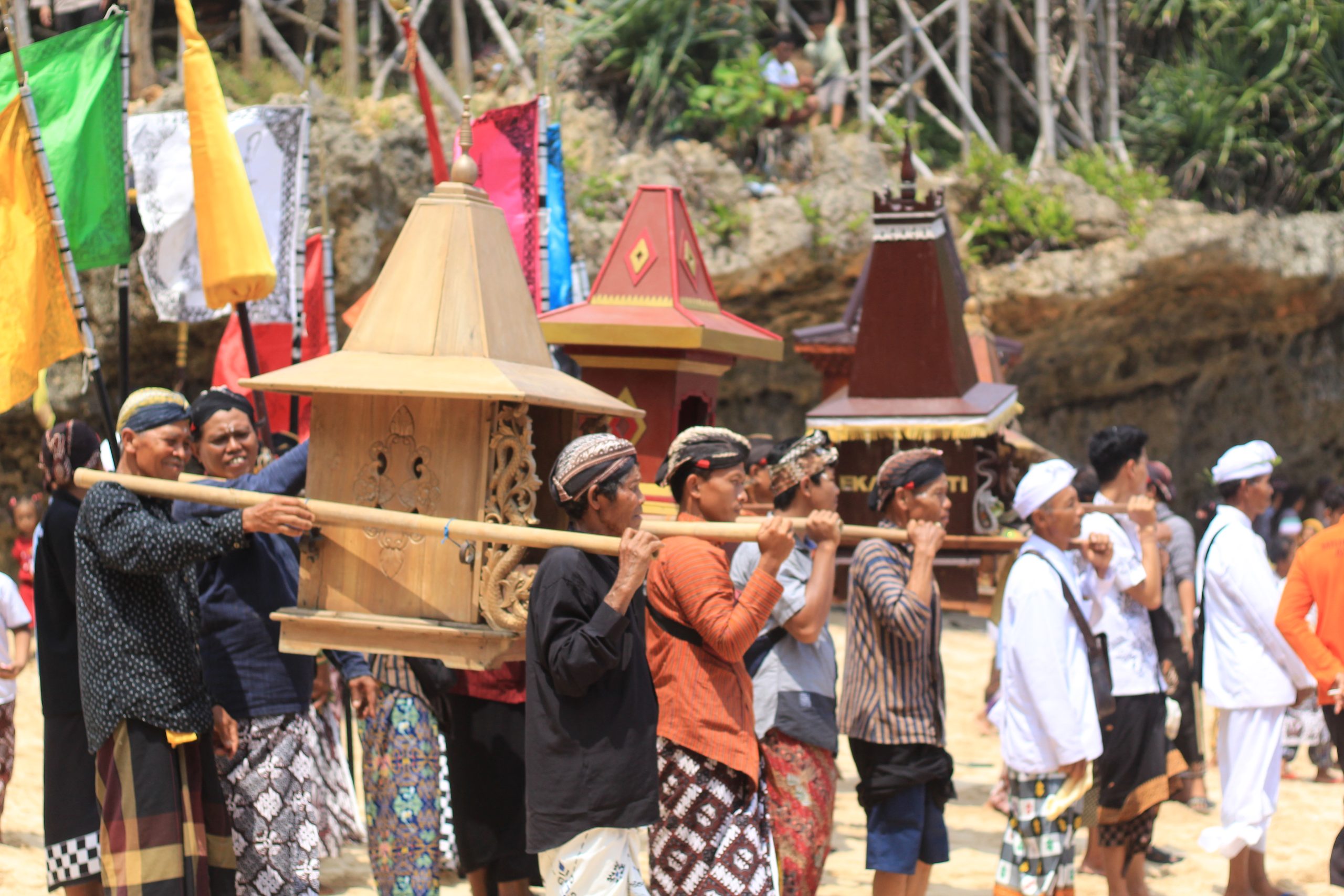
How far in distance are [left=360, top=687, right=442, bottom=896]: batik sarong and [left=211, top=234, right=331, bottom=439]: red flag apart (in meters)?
2.46

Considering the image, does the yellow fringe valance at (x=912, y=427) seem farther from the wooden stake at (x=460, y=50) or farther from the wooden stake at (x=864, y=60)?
the wooden stake at (x=864, y=60)

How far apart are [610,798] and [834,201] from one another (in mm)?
10144

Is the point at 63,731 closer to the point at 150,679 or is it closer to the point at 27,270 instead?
the point at 150,679

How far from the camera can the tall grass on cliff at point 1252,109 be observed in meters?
15.9

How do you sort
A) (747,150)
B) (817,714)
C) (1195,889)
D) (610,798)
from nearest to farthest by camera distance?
(610,798) < (817,714) < (1195,889) < (747,150)

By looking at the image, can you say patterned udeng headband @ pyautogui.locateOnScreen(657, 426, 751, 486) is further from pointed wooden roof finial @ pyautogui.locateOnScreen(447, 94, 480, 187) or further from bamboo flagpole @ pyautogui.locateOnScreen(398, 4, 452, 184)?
bamboo flagpole @ pyautogui.locateOnScreen(398, 4, 452, 184)

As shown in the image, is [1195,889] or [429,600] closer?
[429,600]

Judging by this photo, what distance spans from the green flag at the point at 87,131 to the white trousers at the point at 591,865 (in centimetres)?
282

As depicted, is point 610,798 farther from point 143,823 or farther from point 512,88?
point 512,88

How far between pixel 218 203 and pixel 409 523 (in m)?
1.93

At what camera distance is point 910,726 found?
4789 mm

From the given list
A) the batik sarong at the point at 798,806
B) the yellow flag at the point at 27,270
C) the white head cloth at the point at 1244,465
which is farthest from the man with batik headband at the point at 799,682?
the yellow flag at the point at 27,270

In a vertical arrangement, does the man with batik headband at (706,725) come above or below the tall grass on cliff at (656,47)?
below

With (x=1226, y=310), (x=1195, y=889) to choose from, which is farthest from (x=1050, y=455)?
(x=1226, y=310)
